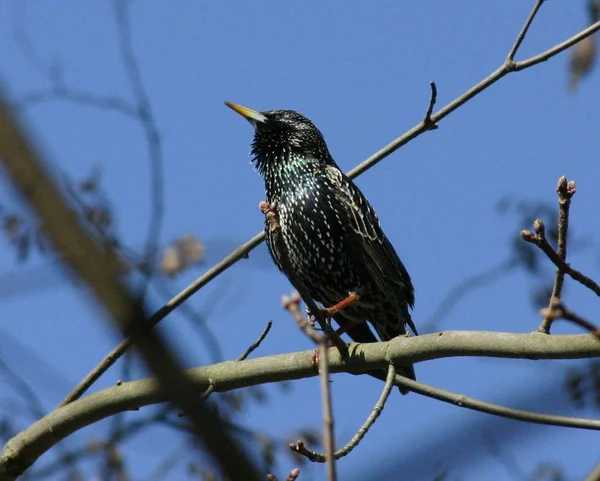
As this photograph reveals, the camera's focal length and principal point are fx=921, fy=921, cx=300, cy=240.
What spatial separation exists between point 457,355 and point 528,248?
354 cm

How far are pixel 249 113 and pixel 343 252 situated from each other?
155cm

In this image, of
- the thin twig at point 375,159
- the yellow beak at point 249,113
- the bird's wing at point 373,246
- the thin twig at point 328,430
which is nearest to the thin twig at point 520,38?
the thin twig at point 375,159

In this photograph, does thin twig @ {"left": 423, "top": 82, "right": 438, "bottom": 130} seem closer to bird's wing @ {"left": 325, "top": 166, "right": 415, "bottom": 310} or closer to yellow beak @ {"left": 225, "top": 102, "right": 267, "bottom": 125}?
bird's wing @ {"left": 325, "top": 166, "right": 415, "bottom": 310}

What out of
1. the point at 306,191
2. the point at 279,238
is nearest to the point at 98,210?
the point at 306,191

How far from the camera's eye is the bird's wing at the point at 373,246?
595cm

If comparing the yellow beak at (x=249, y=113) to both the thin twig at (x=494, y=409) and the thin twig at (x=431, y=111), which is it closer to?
the thin twig at (x=431, y=111)

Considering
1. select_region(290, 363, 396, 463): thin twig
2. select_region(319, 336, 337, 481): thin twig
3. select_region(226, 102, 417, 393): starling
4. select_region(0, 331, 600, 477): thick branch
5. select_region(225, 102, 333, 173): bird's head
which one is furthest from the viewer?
select_region(225, 102, 333, 173): bird's head

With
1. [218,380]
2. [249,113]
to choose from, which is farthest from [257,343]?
[249,113]

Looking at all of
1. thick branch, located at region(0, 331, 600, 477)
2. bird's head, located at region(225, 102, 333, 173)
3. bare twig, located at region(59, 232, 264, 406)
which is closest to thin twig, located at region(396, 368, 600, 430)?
thick branch, located at region(0, 331, 600, 477)

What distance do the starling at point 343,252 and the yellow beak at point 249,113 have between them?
0.72 metres

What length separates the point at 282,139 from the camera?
265 inches

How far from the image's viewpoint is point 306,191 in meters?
6.17

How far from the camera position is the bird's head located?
6562mm

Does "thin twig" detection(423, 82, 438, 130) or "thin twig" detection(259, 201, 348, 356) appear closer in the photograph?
"thin twig" detection(259, 201, 348, 356)
